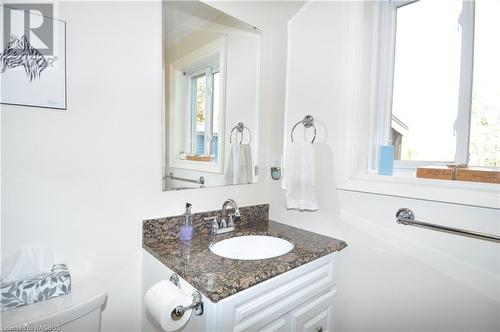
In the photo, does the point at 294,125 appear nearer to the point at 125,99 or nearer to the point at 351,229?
the point at 351,229

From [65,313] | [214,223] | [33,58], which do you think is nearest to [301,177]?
[214,223]

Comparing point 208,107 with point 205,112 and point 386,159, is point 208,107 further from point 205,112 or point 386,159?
point 386,159

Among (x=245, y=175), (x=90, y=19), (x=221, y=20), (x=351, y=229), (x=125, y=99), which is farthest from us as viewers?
(x=245, y=175)

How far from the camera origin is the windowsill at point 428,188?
949 mm

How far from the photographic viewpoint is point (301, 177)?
1370mm

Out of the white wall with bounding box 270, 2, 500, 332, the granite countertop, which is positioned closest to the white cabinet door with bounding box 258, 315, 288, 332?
the granite countertop

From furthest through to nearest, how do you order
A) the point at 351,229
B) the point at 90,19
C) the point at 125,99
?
the point at 351,229, the point at 125,99, the point at 90,19

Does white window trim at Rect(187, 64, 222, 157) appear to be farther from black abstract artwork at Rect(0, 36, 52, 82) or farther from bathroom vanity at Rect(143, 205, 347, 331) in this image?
black abstract artwork at Rect(0, 36, 52, 82)

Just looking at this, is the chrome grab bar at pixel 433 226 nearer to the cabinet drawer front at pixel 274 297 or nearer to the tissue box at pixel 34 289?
the cabinet drawer front at pixel 274 297

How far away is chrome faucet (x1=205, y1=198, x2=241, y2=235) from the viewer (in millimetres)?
1376

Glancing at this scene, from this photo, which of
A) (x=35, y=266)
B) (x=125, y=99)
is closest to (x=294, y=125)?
(x=125, y=99)

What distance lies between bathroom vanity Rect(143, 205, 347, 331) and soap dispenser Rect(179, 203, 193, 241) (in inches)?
1.1

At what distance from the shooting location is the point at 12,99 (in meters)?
0.88

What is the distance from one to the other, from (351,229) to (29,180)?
54.5 inches
